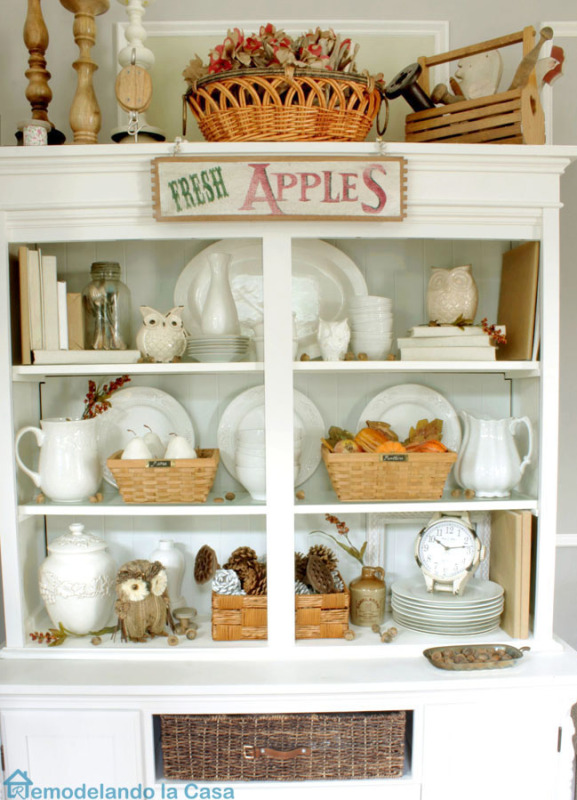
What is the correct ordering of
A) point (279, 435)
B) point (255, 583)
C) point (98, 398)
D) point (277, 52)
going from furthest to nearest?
point (98, 398)
point (255, 583)
point (279, 435)
point (277, 52)

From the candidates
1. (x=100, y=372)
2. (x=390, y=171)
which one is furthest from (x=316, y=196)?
(x=100, y=372)

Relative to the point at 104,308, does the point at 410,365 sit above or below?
below

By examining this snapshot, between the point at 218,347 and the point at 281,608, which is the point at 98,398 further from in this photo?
the point at 281,608

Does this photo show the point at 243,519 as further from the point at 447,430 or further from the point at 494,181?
the point at 494,181

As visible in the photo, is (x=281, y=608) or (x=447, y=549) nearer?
(x=281, y=608)

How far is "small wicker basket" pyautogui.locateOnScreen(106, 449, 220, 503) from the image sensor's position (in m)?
1.79

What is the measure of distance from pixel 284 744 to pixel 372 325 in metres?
1.13

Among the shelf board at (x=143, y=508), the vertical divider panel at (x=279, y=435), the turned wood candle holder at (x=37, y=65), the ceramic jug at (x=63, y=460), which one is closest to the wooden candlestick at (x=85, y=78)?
the turned wood candle holder at (x=37, y=65)

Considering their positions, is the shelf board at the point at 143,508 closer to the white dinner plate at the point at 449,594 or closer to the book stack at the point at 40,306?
the book stack at the point at 40,306

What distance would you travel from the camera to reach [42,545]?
2045 mm

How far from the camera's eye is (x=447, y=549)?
6.18 ft

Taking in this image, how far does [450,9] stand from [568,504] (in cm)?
165

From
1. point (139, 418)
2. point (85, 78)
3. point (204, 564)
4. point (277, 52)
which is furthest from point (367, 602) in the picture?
point (85, 78)

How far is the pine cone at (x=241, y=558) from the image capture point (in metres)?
1.90
